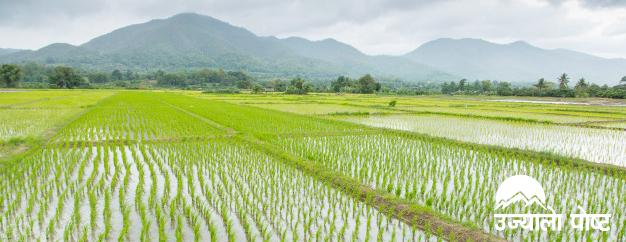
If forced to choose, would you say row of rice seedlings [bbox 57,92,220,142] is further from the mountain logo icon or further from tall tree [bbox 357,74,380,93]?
tall tree [bbox 357,74,380,93]

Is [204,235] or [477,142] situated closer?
[204,235]

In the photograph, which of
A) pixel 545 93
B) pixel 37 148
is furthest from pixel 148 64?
pixel 37 148

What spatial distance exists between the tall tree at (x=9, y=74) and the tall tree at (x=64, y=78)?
16.1 ft

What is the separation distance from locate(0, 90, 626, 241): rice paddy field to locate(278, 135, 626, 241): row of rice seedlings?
0.03 m

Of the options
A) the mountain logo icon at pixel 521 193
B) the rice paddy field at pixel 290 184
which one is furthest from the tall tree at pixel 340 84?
the mountain logo icon at pixel 521 193

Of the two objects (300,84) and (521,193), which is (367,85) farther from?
(521,193)

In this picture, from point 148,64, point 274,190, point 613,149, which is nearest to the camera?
point 274,190

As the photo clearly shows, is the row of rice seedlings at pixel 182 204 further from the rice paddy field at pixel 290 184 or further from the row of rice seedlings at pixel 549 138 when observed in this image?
the row of rice seedlings at pixel 549 138

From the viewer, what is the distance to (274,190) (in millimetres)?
5656

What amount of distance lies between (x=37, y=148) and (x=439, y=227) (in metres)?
8.75

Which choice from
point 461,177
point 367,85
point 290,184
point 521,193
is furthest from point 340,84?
point 521,193

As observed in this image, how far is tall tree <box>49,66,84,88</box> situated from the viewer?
6325 centimetres

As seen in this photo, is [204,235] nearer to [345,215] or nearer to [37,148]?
[345,215]

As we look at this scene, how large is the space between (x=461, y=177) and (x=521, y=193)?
1124 millimetres
